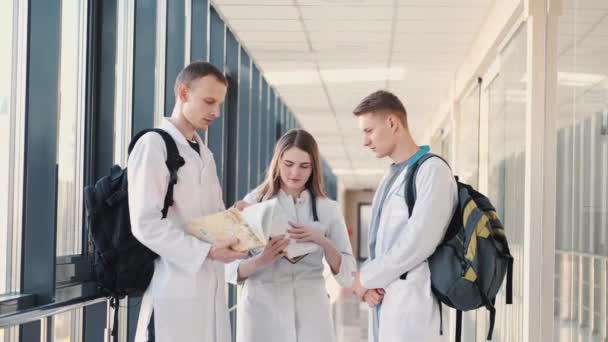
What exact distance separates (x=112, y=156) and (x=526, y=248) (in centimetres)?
218

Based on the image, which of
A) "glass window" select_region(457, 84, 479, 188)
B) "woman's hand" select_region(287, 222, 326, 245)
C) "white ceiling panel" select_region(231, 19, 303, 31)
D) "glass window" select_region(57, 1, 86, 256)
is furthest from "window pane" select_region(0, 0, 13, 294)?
"glass window" select_region(457, 84, 479, 188)

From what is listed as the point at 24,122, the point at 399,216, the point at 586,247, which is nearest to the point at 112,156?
the point at 24,122

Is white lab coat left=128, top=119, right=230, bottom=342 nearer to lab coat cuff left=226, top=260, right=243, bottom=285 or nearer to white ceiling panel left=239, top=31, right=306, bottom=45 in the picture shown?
lab coat cuff left=226, top=260, right=243, bottom=285

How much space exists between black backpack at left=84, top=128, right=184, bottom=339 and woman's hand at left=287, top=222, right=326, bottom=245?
1.95ft

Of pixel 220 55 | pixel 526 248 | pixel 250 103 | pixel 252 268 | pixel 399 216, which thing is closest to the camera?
pixel 399 216

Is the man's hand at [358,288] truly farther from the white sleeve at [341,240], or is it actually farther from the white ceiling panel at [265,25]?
the white ceiling panel at [265,25]

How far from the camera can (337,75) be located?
8844 millimetres

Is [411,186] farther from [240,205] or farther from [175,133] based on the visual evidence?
[175,133]

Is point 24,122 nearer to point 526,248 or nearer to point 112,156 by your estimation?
point 112,156

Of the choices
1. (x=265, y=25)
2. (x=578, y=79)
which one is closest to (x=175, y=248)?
(x=578, y=79)

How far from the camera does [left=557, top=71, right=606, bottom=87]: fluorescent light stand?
11.2 ft

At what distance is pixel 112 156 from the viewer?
12.3 feet

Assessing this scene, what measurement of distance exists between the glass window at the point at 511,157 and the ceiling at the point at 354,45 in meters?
0.69

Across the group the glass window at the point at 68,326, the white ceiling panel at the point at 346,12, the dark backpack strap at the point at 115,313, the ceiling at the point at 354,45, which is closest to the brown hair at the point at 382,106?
the dark backpack strap at the point at 115,313
